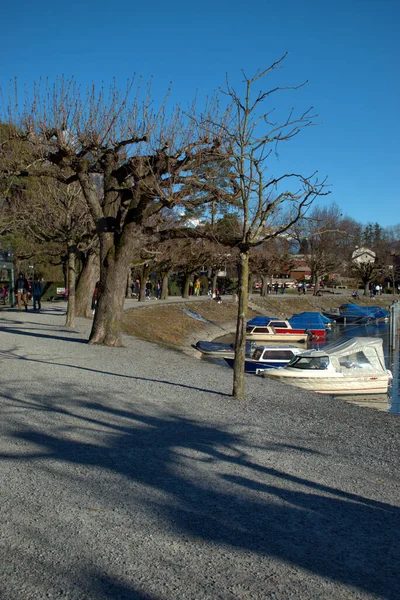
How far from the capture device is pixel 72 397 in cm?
1168

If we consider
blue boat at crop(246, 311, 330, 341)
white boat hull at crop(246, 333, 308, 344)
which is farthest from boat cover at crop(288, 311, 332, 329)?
white boat hull at crop(246, 333, 308, 344)

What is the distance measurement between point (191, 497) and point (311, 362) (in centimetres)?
1761

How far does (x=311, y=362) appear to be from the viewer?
23469mm

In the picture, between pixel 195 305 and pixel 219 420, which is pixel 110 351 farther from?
pixel 195 305

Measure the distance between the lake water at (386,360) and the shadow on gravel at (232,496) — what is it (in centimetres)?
1151

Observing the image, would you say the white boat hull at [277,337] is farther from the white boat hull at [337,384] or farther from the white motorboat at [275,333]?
the white boat hull at [337,384]

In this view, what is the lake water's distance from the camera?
2161cm

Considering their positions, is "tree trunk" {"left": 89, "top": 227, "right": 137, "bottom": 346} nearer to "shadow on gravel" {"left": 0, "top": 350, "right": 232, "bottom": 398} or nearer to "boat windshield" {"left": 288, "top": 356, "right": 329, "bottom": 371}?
"shadow on gravel" {"left": 0, "top": 350, "right": 232, "bottom": 398}

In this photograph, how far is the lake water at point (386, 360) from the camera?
2161cm

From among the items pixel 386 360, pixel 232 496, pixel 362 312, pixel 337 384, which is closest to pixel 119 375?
pixel 232 496

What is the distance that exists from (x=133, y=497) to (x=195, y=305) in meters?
48.0

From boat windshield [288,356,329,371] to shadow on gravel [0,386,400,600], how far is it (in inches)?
548

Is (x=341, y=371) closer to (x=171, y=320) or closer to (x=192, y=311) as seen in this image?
(x=171, y=320)

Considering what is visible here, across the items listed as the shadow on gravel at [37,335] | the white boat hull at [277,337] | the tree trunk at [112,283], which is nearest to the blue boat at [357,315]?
the white boat hull at [277,337]
